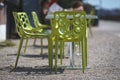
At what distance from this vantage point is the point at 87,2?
2636 centimetres

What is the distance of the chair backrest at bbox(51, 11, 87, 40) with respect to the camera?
8.84 m

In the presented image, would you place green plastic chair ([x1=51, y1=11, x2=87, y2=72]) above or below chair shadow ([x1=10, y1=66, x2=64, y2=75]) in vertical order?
above

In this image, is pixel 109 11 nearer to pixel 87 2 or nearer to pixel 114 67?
pixel 87 2

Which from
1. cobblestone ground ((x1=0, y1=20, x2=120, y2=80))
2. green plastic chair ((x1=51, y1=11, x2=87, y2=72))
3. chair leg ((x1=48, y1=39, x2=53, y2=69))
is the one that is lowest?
cobblestone ground ((x1=0, y1=20, x2=120, y2=80))

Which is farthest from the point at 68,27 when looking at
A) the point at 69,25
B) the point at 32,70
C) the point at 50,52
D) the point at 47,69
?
the point at 32,70

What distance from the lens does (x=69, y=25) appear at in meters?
8.94

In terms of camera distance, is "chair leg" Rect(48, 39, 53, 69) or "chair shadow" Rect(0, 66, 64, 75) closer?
"chair shadow" Rect(0, 66, 64, 75)

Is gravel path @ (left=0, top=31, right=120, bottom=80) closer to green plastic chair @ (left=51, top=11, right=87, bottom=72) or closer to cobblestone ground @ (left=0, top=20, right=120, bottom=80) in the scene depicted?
cobblestone ground @ (left=0, top=20, right=120, bottom=80)

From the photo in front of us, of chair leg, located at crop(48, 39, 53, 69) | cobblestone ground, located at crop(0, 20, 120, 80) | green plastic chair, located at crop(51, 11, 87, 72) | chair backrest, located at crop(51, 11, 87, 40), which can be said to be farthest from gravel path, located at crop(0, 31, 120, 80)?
chair backrest, located at crop(51, 11, 87, 40)

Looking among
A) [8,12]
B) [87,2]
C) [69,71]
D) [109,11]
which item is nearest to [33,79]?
[69,71]

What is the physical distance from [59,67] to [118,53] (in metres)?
3.08

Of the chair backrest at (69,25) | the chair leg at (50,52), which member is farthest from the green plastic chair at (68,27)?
the chair leg at (50,52)

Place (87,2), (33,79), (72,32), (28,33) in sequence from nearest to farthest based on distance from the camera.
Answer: (33,79) → (72,32) → (28,33) → (87,2)

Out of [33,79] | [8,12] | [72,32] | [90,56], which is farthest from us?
[8,12]
